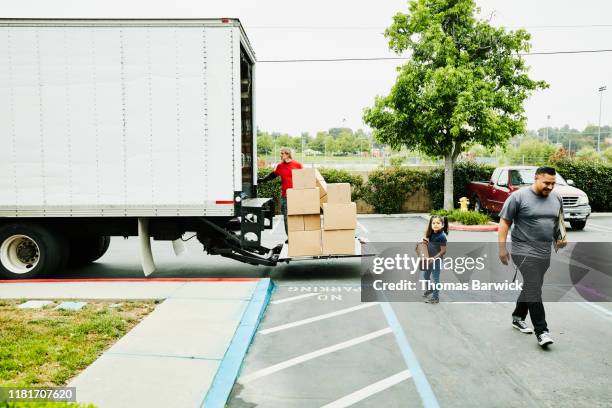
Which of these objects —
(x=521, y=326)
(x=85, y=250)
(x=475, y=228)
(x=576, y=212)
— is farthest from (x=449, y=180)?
(x=521, y=326)

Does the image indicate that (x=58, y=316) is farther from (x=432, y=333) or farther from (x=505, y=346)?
(x=505, y=346)

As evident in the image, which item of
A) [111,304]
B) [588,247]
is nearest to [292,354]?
[111,304]

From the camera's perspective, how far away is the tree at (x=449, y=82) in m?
18.3

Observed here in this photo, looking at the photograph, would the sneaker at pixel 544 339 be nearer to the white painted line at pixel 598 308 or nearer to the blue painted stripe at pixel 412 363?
the blue painted stripe at pixel 412 363

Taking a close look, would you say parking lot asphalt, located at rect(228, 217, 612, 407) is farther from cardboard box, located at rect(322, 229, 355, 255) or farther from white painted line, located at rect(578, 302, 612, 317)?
cardboard box, located at rect(322, 229, 355, 255)

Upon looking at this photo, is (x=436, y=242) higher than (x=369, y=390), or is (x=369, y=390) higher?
(x=436, y=242)

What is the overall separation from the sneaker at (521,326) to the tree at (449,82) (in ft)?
40.9

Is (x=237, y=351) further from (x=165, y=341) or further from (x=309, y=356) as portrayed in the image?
(x=165, y=341)

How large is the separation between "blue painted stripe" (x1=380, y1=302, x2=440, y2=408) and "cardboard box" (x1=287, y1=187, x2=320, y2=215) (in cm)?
232

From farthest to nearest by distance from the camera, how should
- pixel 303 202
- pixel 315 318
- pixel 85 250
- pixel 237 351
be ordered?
pixel 85 250, pixel 303 202, pixel 315 318, pixel 237 351

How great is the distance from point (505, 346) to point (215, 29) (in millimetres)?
6207

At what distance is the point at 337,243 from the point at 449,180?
12.6 metres

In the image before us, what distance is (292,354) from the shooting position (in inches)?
219

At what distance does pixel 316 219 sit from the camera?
905cm
